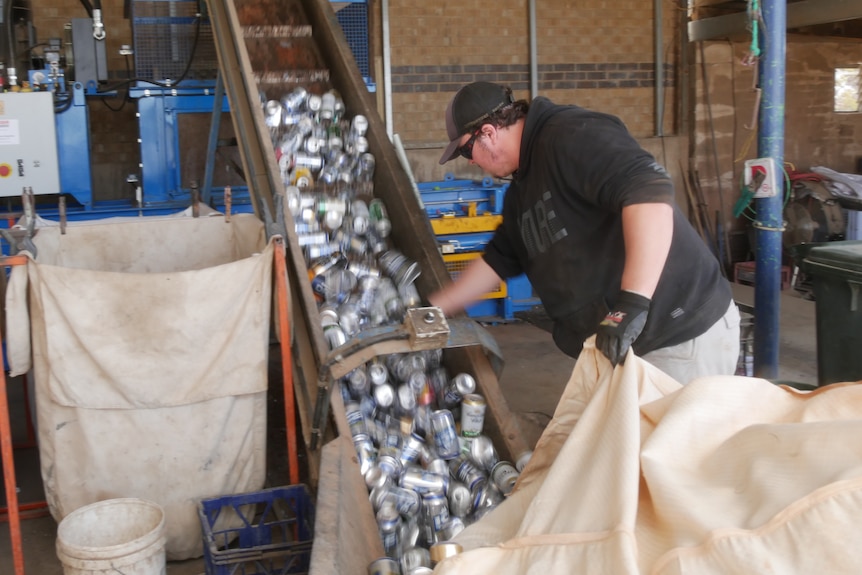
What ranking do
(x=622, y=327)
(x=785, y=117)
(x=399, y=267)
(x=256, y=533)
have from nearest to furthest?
(x=622, y=327) → (x=256, y=533) → (x=399, y=267) → (x=785, y=117)

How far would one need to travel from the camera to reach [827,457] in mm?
1543

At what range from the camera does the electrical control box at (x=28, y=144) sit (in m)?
5.56

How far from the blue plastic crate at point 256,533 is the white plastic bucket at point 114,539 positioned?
0.20m

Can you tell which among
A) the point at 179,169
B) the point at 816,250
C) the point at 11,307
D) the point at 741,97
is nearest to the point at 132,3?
the point at 179,169

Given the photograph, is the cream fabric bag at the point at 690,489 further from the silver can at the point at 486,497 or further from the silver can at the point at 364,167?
the silver can at the point at 364,167

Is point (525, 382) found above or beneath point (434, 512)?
beneath

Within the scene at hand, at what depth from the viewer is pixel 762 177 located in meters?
4.11

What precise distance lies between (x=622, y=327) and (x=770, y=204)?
2432mm

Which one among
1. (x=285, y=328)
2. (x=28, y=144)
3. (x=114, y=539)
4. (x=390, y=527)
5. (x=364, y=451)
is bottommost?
(x=114, y=539)

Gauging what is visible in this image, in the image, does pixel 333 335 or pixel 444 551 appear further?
pixel 333 335

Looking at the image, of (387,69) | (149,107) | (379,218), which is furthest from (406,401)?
(387,69)

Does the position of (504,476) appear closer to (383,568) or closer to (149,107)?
(383,568)

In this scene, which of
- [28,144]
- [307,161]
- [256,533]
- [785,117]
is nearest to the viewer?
[256,533]

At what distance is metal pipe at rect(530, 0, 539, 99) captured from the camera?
28.0 feet
